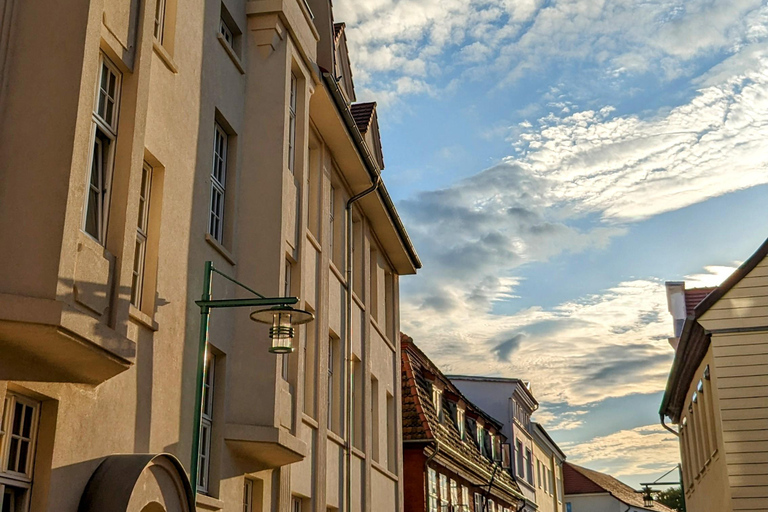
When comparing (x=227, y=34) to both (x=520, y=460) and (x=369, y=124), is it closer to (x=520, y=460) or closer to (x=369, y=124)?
(x=369, y=124)

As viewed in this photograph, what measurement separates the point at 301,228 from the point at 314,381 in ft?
9.85

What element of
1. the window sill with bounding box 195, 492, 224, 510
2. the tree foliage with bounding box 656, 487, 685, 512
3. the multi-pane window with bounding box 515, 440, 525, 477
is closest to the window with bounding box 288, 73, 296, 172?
the window sill with bounding box 195, 492, 224, 510

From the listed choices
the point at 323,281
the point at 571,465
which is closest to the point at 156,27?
the point at 323,281

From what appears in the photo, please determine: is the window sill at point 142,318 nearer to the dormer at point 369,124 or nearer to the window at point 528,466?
the dormer at point 369,124

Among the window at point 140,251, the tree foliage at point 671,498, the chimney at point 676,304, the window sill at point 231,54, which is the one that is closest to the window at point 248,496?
the window at point 140,251

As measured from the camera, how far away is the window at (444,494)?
29.9 meters

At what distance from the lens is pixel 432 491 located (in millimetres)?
28859

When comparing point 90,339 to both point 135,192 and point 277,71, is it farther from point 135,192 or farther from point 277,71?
point 277,71

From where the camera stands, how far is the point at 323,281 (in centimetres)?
1875

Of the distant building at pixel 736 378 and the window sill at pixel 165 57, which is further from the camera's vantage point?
the distant building at pixel 736 378

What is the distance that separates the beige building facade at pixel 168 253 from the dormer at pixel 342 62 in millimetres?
1800

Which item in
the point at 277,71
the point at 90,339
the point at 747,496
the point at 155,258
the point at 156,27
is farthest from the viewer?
the point at 747,496

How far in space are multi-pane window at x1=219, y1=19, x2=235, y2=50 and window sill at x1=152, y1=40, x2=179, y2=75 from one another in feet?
8.44

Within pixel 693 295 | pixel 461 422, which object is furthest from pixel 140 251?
pixel 693 295
